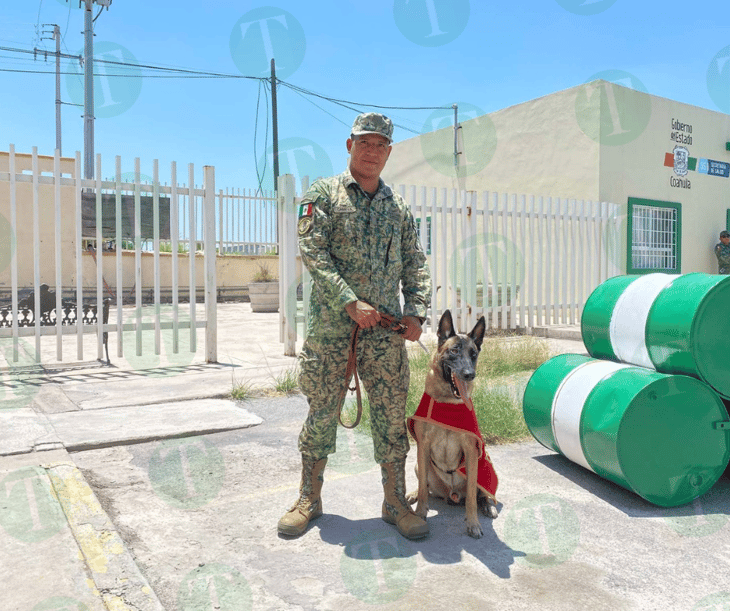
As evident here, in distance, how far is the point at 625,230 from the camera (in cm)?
1204

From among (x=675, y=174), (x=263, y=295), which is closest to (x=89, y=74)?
(x=263, y=295)

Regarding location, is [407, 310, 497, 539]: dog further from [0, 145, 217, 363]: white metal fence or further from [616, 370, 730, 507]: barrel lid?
[0, 145, 217, 363]: white metal fence

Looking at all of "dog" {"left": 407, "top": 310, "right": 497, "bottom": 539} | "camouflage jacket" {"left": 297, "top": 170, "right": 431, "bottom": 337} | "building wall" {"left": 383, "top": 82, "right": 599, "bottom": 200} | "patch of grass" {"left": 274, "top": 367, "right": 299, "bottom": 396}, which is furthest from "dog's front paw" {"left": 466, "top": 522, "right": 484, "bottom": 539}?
"building wall" {"left": 383, "top": 82, "right": 599, "bottom": 200}

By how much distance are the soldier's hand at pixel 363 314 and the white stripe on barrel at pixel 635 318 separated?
163 centimetres

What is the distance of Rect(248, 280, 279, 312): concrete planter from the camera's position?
1416 centimetres

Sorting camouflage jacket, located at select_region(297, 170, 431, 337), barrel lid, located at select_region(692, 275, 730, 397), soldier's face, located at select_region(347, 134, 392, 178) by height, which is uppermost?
soldier's face, located at select_region(347, 134, 392, 178)

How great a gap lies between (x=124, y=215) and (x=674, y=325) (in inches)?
227

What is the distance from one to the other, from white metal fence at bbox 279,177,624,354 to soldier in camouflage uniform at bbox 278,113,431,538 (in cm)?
493

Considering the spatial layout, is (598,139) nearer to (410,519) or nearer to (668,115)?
(668,115)

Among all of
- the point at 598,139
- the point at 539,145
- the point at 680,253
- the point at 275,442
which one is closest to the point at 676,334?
the point at 275,442

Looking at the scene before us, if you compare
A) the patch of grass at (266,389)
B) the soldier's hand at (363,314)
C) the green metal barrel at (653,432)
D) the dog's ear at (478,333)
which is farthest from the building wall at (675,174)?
the soldier's hand at (363,314)

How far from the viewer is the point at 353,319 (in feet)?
8.75

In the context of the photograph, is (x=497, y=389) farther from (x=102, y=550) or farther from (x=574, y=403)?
(x=102, y=550)

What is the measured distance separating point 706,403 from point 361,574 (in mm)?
1993
